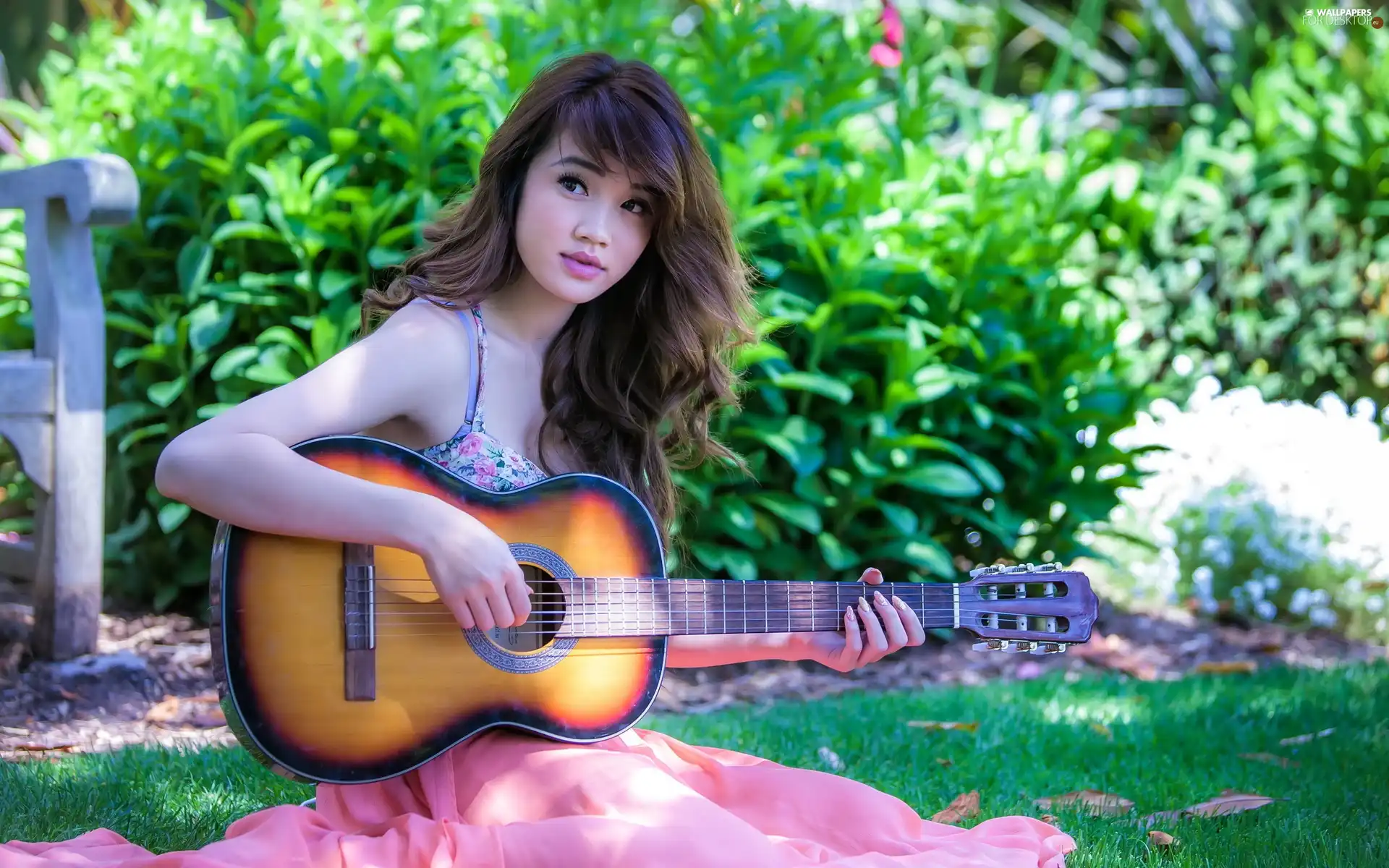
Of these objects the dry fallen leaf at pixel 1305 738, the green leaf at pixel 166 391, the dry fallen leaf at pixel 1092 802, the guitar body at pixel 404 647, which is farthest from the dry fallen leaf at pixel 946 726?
the green leaf at pixel 166 391

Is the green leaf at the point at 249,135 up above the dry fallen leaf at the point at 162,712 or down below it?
above

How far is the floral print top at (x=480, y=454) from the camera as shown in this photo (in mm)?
2281

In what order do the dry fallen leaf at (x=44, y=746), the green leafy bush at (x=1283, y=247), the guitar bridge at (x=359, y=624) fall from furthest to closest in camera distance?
the green leafy bush at (x=1283, y=247) → the dry fallen leaf at (x=44, y=746) → the guitar bridge at (x=359, y=624)

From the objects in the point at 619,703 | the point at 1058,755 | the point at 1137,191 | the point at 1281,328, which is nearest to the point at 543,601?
the point at 619,703

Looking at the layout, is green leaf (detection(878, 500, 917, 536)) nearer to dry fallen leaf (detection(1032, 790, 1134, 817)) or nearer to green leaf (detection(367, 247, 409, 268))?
dry fallen leaf (detection(1032, 790, 1134, 817))

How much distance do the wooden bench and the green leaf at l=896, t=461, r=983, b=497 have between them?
2.33 meters

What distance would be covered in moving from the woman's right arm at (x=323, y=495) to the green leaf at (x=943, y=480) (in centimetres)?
214

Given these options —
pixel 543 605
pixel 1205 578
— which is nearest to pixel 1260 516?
pixel 1205 578

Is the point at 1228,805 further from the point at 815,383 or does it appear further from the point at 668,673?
the point at 668,673

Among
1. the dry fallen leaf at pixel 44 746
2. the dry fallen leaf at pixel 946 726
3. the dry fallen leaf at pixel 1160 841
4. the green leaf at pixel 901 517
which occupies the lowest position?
the dry fallen leaf at pixel 1160 841

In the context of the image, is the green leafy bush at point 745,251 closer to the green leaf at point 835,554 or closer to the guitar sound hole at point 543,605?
the green leaf at point 835,554

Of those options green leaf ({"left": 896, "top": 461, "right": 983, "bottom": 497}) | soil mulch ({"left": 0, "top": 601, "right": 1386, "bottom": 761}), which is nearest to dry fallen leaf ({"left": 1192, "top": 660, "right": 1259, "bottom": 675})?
soil mulch ({"left": 0, "top": 601, "right": 1386, "bottom": 761})

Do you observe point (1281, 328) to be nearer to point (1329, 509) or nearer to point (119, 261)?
point (1329, 509)

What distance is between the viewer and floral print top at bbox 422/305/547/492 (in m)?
2.28
